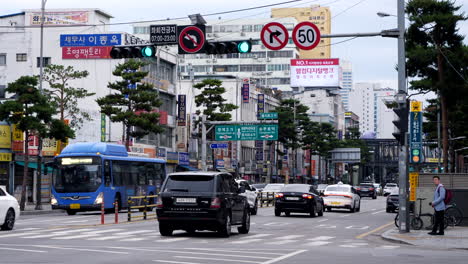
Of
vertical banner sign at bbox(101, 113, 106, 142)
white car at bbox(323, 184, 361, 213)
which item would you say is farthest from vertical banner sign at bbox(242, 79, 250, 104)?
white car at bbox(323, 184, 361, 213)

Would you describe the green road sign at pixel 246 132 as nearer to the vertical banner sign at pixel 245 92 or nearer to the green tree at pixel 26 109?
the green tree at pixel 26 109

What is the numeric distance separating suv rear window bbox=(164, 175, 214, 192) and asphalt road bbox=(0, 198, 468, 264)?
130 centimetres

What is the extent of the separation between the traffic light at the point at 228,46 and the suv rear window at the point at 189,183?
4169mm

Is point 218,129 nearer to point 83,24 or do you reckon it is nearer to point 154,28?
point 83,24

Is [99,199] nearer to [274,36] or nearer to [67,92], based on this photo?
[67,92]

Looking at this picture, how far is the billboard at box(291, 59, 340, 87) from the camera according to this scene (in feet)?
473

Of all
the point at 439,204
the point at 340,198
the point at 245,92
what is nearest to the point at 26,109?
the point at 340,198

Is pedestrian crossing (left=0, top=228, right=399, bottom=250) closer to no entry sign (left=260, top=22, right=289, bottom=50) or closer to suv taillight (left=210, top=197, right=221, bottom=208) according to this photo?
suv taillight (left=210, top=197, right=221, bottom=208)

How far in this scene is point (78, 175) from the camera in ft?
136

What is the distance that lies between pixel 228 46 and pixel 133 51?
3.25 metres

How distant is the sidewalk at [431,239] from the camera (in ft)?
71.5

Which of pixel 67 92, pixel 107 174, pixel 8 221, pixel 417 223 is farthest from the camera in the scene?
pixel 67 92

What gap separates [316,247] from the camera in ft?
67.3

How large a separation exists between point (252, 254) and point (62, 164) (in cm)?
2571
